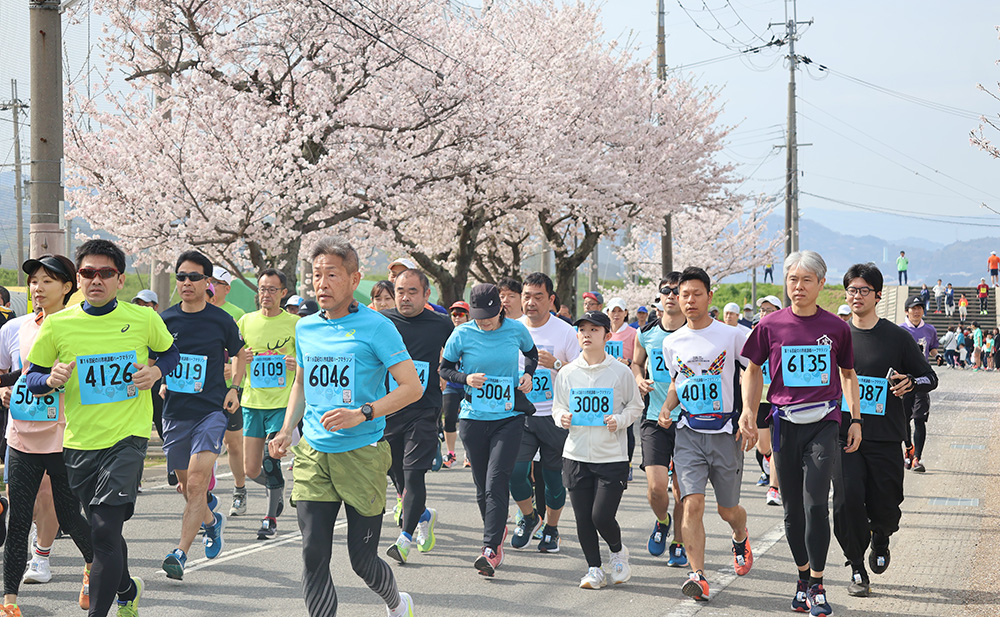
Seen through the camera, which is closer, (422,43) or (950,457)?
(950,457)

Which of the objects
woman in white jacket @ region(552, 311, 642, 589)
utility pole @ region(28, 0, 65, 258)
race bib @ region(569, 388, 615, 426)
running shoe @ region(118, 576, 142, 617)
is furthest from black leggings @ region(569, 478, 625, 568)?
utility pole @ region(28, 0, 65, 258)

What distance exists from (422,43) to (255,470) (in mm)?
15141

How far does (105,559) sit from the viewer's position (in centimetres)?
505

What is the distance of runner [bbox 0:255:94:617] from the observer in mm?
5664

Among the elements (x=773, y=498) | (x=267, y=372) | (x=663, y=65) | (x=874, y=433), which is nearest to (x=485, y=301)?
(x=267, y=372)

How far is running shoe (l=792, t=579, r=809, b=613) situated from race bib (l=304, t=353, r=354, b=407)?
310 centimetres

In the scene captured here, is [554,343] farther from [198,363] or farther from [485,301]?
[198,363]

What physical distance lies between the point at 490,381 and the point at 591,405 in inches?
34.4

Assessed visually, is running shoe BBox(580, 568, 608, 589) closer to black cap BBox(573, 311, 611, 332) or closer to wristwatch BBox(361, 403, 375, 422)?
black cap BBox(573, 311, 611, 332)

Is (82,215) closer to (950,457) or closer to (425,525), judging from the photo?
(425,525)

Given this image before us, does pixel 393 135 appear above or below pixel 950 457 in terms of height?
above

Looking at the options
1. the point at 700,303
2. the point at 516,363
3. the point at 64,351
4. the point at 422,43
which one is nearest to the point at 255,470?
the point at 516,363

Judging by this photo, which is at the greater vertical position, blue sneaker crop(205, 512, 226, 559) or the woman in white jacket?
the woman in white jacket

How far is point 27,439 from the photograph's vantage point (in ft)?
18.9
